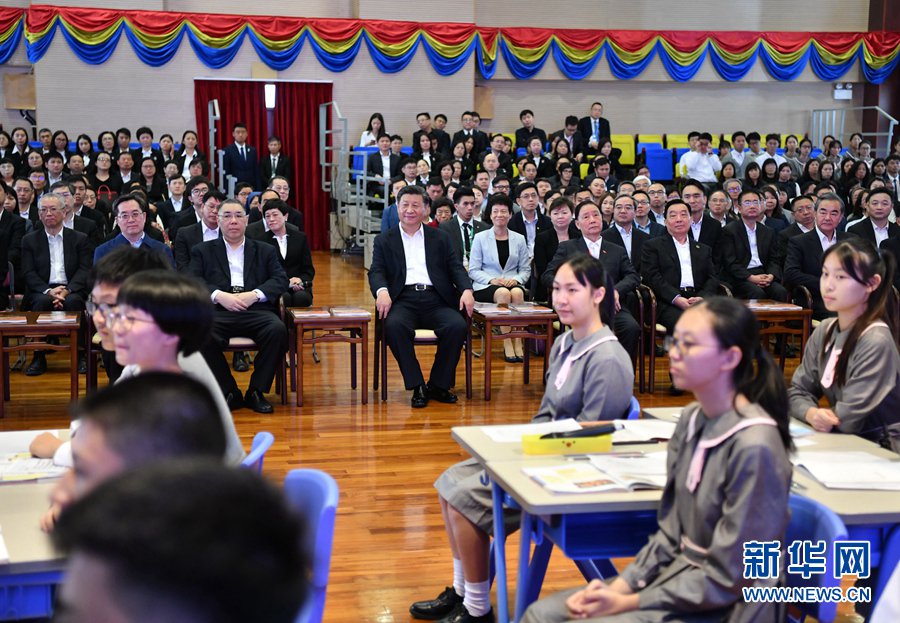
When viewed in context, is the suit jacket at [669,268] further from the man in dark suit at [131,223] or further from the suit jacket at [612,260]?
the man in dark suit at [131,223]

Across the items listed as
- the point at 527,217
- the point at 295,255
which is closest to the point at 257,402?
the point at 295,255

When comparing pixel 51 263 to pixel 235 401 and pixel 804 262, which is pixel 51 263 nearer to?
pixel 235 401

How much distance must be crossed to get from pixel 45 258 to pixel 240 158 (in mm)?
6296

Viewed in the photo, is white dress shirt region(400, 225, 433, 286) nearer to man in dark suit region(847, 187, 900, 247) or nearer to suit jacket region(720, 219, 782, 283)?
suit jacket region(720, 219, 782, 283)

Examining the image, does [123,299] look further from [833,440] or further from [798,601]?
[833,440]

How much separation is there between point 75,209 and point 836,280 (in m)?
6.76

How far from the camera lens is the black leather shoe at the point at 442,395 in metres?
6.11

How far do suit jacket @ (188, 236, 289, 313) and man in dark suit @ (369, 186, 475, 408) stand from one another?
620mm

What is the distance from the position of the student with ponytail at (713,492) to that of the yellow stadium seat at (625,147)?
13106 millimetres

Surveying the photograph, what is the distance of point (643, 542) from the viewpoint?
248cm

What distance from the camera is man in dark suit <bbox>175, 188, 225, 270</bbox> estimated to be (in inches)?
253

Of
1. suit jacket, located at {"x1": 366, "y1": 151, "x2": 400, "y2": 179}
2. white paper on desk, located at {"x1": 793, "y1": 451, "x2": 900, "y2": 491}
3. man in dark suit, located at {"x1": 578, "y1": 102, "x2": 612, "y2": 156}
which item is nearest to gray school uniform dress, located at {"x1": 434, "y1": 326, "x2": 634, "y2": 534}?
white paper on desk, located at {"x1": 793, "y1": 451, "x2": 900, "y2": 491}

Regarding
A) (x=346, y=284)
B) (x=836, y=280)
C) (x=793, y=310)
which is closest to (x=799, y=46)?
(x=346, y=284)

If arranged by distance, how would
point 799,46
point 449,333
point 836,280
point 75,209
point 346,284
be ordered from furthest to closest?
point 799,46
point 346,284
point 75,209
point 449,333
point 836,280
